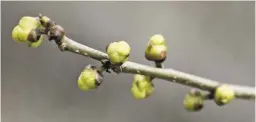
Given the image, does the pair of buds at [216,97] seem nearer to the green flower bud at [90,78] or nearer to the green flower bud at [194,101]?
the green flower bud at [194,101]

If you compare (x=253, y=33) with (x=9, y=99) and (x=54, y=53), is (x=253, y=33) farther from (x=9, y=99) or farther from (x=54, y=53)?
(x=9, y=99)

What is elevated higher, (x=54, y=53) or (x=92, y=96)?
(x=54, y=53)

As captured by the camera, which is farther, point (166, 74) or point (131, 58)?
point (131, 58)

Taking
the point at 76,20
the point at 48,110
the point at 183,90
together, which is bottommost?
the point at 48,110

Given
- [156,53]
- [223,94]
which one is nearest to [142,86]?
[156,53]

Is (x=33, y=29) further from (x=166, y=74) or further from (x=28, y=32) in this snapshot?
(x=166, y=74)

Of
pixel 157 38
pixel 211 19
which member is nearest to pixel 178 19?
pixel 211 19

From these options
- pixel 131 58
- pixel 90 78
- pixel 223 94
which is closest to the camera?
pixel 223 94
